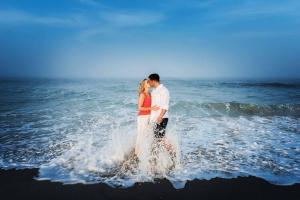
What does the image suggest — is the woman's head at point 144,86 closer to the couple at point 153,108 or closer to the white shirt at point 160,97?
the couple at point 153,108

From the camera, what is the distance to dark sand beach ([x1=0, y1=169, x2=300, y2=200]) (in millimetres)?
5586

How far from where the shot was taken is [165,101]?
7.07m

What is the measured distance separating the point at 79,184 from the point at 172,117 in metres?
10.8

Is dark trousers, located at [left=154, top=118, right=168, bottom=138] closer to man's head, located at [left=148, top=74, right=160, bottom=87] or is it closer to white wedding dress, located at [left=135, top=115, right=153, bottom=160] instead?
white wedding dress, located at [left=135, top=115, right=153, bottom=160]

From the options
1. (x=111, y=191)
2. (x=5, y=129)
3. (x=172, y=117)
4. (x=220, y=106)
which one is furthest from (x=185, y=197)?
(x=220, y=106)

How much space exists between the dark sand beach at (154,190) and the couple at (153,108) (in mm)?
1379

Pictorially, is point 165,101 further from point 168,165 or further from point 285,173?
point 285,173

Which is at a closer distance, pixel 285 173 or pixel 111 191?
pixel 111 191

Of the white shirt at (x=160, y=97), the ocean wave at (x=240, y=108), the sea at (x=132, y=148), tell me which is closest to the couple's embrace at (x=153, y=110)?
the white shirt at (x=160, y=97)

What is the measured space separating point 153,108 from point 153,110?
5 centimetres

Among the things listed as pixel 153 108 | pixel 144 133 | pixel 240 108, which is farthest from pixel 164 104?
pixel 240 108

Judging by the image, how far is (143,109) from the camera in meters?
7.29

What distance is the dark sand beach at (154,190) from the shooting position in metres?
5.59

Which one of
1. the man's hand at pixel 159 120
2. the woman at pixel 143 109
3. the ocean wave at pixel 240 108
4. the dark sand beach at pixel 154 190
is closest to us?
the dark sand beach at pixel 154 190
